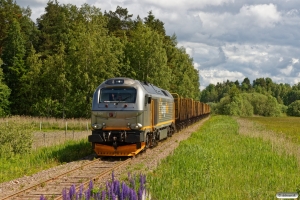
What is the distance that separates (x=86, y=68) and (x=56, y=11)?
29.1 m

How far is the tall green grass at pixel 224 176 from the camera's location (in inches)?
376

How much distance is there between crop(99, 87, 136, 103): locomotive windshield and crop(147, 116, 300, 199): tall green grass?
126 inches

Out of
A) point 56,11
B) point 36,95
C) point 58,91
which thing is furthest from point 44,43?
point 58,91

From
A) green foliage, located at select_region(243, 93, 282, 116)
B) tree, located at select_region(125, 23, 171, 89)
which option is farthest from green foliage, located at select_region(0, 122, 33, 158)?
green foliage, located at select_region(243, 93, 282, 116)

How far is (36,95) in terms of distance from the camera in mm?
51312

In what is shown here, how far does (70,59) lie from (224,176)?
107 ft

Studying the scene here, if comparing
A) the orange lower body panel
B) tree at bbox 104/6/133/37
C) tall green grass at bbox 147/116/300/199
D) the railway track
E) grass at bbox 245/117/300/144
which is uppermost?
tree at bbox 104/6/133/37

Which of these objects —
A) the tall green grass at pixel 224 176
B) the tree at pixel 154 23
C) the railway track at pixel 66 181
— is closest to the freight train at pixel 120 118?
the railway track at pixel 66 181

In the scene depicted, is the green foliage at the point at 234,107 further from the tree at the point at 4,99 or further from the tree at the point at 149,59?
the tree at the point at 4,99

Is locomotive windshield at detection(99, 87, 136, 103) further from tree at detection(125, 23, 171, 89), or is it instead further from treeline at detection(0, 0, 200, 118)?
tree at detection(125, 23, 171, 89)

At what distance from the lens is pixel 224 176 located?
11.9 meters

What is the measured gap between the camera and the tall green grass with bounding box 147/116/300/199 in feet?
31.3

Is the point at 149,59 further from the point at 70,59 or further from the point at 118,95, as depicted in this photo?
the point at 118,95

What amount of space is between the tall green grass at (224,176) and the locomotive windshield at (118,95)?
319 centimetres
